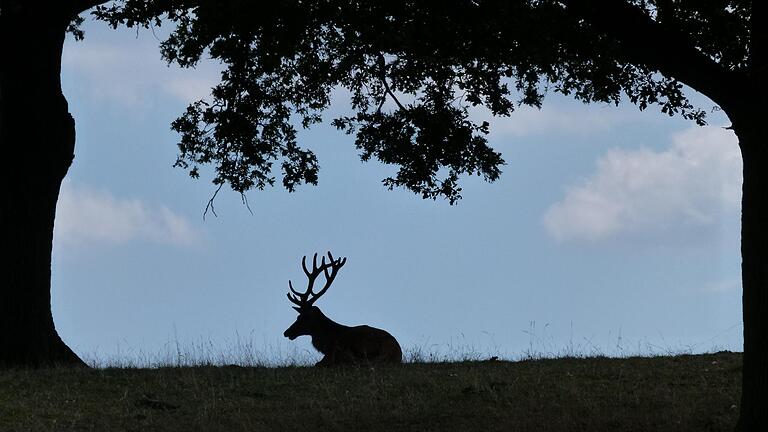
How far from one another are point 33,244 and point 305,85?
5.47m

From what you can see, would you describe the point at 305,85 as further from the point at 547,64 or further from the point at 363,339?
the point at 547,64

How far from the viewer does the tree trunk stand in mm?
9391

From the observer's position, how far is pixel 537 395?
1181 centimetres

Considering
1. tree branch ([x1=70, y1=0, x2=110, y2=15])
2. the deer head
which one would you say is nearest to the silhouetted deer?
the deer head

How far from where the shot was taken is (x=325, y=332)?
16.2m

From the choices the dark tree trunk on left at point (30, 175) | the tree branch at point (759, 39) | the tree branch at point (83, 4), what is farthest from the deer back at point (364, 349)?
the tree branch at point (83, 4)

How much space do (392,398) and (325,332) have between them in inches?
172

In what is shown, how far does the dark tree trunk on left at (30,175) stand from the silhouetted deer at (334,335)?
12.5 feet

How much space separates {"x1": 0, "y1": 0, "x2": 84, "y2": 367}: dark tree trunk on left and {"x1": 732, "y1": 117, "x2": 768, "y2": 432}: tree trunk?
428 inches

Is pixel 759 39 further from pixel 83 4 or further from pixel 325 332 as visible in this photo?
pixel 83 4

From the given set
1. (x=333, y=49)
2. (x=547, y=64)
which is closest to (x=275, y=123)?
(x=333, y=49)

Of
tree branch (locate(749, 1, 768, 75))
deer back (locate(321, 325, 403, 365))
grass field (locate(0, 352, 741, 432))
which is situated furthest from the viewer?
deer back (locate(321, 325, 403, 365))

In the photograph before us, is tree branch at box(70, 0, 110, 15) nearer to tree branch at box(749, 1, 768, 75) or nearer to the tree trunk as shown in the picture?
tree branch at box(749, 1, 768, 75)

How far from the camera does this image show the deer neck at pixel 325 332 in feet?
52.8
